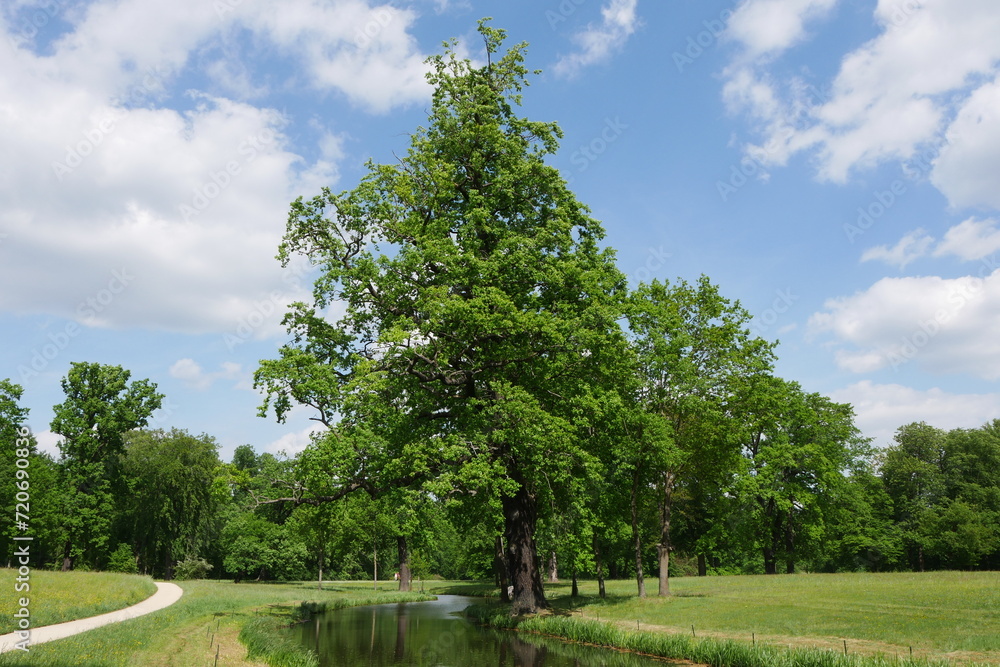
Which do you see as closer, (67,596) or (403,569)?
(67,596)

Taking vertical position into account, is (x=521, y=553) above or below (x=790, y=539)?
above

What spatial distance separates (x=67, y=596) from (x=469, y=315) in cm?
2242

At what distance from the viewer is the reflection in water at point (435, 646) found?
21.2 m

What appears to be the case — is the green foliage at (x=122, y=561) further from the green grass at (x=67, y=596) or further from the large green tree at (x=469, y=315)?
the large green tree at (x=469, y=315)

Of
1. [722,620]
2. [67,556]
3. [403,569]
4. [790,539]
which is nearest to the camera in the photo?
[722,620]

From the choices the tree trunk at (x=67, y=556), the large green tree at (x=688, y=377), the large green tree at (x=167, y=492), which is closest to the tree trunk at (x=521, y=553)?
the large green tree at (x=688, y=377)

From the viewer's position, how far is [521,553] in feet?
96.0

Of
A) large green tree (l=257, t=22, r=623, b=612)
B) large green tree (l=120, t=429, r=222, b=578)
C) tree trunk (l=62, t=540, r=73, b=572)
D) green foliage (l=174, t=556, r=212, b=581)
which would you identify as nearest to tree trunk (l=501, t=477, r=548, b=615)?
large green tree (l=257, t=22, r=623, b=612)

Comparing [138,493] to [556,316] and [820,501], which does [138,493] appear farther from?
[820,501]

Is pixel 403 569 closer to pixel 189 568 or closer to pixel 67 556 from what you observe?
pixel 189 568

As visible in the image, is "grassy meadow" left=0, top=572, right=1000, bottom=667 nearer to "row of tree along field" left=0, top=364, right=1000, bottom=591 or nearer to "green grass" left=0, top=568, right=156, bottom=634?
"green grass" left=0, top=568, right=156, bottom=634

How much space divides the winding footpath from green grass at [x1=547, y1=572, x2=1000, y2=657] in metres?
20.6

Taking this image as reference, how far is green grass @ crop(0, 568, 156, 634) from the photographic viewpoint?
2206cm

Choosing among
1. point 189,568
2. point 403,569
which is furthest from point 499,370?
point 189,568
